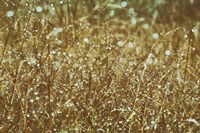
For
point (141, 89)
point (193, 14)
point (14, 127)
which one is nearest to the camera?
point (14, 127)

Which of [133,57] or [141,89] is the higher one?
[133,57]

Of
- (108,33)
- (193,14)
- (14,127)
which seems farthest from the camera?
(193,14)

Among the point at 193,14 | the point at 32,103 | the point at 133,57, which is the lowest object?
the point at 32,103

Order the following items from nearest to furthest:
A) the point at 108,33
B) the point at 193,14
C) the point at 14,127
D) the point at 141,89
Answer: the point at 14,127 < the point at 141,89 < the point at 108,33 < the point at 193,14

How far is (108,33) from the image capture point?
80.3 inches

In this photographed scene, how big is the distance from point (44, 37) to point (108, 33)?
0.89 feet

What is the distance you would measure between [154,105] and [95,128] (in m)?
0.26

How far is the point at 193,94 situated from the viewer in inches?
79.1

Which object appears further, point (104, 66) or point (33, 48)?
point (104, 66)

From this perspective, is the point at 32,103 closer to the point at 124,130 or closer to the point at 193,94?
the point at 124,130

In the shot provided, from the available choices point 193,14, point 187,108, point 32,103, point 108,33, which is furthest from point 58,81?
point 193,14

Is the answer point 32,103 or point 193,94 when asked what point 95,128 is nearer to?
point 32,103

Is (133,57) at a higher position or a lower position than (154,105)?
higher

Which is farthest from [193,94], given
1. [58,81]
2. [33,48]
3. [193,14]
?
[193,14]
